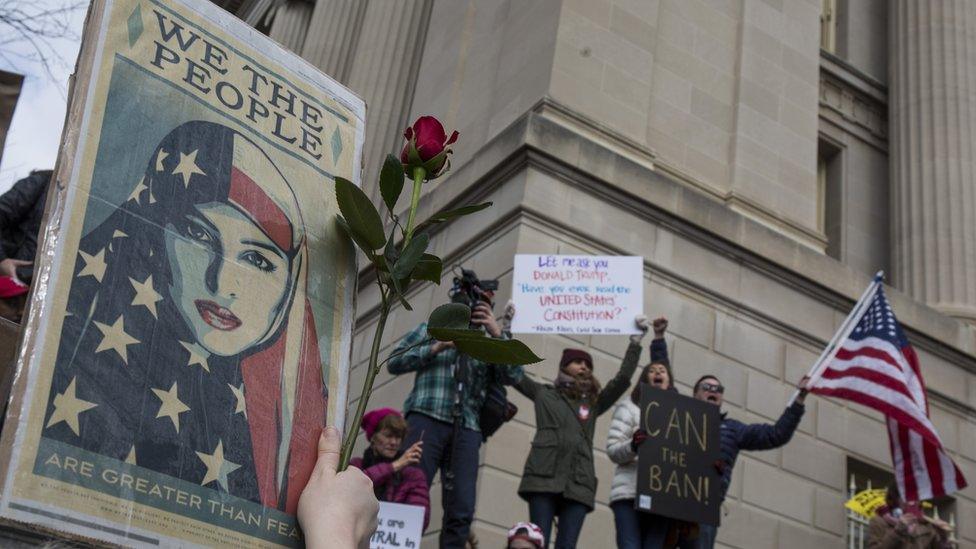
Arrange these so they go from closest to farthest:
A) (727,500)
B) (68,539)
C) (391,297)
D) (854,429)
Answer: (68,539), (391,297), (727,500), (854,429)

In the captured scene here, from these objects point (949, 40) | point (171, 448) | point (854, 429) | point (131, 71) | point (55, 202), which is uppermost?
point (949, 40)

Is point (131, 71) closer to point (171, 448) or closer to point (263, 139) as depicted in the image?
point (263, 139)

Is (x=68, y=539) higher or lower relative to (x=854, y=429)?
lower

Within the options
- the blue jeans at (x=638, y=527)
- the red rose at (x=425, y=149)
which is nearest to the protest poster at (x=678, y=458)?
the blue jeans at (x=638, y=527)

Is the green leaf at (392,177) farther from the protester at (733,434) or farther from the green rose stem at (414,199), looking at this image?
the protester at (733,434)

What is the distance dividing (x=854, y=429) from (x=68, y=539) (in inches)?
551

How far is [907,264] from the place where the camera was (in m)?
18.6

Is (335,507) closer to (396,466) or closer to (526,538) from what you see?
(526,538)

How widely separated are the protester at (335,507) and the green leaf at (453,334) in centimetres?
33

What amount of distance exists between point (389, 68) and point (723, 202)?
7.75 meters

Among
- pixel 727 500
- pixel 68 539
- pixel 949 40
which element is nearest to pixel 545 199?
pixel 727 500

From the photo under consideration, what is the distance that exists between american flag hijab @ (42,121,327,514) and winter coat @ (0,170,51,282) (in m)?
3.61

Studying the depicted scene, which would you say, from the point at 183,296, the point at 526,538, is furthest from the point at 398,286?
the point at 526,538

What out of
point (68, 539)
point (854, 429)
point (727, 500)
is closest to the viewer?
point (68, 539)
